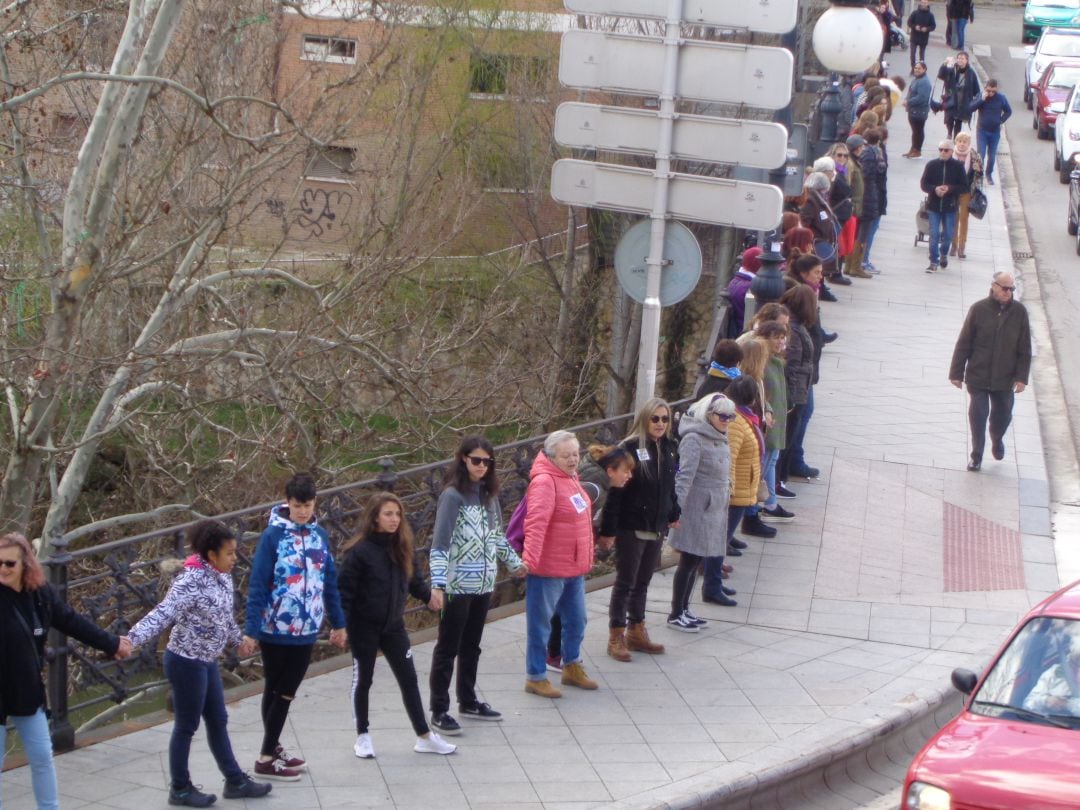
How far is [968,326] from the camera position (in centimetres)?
1306

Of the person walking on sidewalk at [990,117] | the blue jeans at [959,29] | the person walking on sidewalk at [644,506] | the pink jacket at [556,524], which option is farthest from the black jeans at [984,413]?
the blue jeans at [959,29]

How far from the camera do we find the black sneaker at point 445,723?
25.4 ft

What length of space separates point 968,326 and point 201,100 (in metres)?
7.03

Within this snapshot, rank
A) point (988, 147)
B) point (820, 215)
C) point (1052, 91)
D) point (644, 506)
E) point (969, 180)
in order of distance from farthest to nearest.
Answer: point (1052, 91)
point (988, 147)
point (969, 180)
point (820, 215)
point (644, 506)

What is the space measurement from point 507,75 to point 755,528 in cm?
1386

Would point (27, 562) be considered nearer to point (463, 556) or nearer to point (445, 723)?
point (463, 556)

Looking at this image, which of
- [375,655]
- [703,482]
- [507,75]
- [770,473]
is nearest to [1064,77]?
[507,75]

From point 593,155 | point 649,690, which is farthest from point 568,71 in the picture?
point 593,155

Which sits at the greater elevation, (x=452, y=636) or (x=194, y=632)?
(x=194, y=632)

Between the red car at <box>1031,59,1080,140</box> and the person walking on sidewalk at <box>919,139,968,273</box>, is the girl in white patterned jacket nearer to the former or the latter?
the person walking on sidewalk at <box>919,139,968,273</box>

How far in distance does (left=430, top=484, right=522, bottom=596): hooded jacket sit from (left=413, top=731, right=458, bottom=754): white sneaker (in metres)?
0.75

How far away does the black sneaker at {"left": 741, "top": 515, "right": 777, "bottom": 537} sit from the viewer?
11398 mm

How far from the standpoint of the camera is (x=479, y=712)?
8.00 m

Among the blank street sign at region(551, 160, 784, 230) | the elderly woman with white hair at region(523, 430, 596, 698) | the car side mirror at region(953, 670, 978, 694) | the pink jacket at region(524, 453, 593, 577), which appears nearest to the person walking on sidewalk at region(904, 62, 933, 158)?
the blank street sign at region(551, 160, 784, 230)
